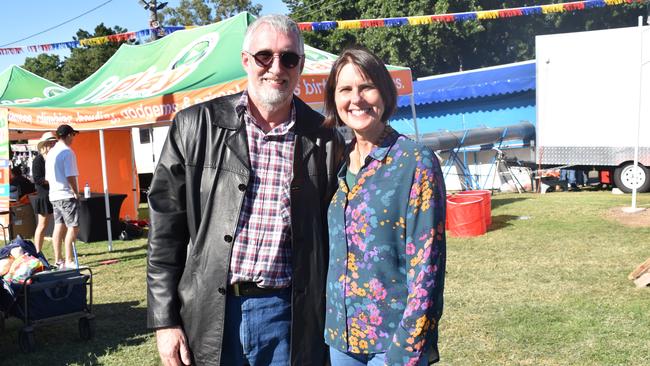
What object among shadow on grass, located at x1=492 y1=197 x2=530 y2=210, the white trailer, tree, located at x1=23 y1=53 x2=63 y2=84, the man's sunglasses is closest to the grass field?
the man's sunglasses

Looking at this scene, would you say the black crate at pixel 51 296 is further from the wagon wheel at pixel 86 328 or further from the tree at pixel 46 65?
the tree at pixel 46 65

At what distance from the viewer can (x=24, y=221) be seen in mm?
11656

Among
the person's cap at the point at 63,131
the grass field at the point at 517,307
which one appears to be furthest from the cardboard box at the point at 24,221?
the person's cap at the point at 63,131

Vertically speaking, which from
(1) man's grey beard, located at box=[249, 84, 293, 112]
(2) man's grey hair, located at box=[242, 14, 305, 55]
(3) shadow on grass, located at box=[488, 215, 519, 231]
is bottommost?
(3) shadow on grass, located at box=[488, 215, 519, 231]

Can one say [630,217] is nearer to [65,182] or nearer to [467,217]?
[467,217]

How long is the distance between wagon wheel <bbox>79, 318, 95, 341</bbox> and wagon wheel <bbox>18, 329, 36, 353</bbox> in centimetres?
42

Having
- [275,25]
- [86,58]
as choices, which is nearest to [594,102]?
[275,25]

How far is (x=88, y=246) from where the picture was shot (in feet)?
37.3

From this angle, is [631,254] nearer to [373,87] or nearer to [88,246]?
[373,87]

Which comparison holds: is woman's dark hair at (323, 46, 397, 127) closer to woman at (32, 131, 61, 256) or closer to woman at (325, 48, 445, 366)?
woman at (325, 48, 445, 366)

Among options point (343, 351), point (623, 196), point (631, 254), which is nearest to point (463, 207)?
point (631, 254)

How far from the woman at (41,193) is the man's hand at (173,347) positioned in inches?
295

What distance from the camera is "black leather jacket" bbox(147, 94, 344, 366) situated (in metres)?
2.21

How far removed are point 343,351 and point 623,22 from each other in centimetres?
3826
